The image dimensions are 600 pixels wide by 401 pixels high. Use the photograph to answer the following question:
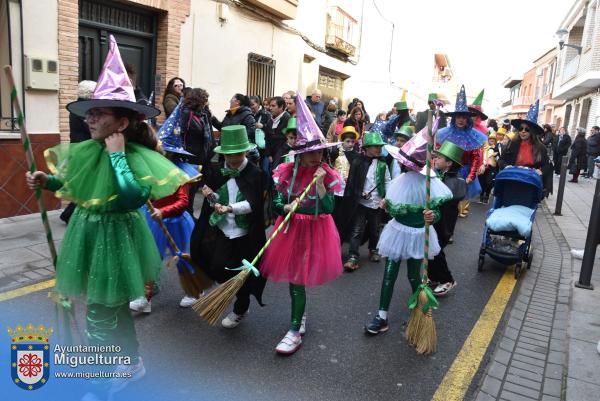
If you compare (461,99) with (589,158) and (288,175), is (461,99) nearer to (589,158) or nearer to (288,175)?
(288,175)

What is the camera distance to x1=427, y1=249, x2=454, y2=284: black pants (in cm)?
517

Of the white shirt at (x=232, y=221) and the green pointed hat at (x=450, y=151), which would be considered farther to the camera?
the green pointed hat at (x=450, y=151)

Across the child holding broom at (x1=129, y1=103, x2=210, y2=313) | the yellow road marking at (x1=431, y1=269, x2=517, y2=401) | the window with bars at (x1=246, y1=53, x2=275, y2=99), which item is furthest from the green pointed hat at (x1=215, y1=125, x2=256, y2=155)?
the window with bars at (x1=246, y1=53, x2=275, y2=99)

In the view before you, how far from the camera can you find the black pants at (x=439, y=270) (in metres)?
5.17

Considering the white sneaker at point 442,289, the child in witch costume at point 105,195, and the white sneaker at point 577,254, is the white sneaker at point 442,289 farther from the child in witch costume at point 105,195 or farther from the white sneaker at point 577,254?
the child in witch costume at point 105,195

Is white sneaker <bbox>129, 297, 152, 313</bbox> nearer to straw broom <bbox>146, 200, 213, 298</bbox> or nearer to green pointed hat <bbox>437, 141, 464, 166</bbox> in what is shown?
straw broom <bbox>146, 200, 213, 298</bbox>

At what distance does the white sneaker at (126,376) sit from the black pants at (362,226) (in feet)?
11.1

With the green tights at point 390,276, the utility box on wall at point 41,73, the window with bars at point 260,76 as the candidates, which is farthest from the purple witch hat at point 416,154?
the window with bars at point 260,76

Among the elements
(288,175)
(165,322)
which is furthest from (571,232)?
(165,322)

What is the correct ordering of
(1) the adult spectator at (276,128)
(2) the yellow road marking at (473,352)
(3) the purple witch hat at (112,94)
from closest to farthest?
(3) the purple witch hat at (112,94), (2) the yellow road marking at (473,352), (1) the adult spectator at (276,128)

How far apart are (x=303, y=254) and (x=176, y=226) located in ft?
4.29

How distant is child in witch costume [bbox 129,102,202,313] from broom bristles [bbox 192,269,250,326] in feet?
1.85

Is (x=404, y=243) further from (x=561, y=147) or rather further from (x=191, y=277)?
(x=561, y=147)

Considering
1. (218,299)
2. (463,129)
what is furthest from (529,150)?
(218,299)
